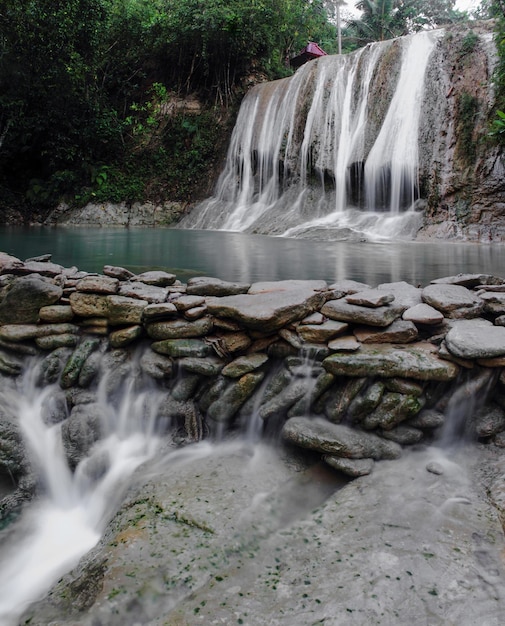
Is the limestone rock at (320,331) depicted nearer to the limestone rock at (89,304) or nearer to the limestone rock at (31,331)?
the limestone rock at (89,304)

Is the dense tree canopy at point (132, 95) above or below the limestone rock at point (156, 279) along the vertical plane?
above

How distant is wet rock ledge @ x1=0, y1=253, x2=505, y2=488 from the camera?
2.64 m

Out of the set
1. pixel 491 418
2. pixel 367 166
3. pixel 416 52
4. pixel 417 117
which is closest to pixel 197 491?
pixel 491 418

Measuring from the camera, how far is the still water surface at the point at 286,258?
17.4ft

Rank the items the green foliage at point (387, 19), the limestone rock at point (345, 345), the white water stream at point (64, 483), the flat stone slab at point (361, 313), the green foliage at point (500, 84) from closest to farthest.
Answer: the white water stream at point (64, 483) < the limestone rock at point (345, 345) < the flat stone slab at point (361, 313) < the green foliage at point (500, 84) < the green foliage at point (387, 19)

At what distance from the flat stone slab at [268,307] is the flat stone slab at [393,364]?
39 cm

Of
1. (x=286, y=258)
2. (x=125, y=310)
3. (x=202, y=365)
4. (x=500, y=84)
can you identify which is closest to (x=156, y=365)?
(x=202, y=365)

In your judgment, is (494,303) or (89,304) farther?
(89,304)

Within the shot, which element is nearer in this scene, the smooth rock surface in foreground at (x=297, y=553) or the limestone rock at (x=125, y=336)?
the smooth rock surface in foreground at (x=297, y=553)

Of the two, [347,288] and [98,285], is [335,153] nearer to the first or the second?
[347,288]

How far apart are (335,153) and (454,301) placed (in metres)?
10.5

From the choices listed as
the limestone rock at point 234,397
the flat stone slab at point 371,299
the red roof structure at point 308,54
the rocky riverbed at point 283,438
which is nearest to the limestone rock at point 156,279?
the rocky riverbed at point 283,438

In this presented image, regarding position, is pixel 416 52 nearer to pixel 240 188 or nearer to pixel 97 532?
pixel 240 188

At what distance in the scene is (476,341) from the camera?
8.66 feet
